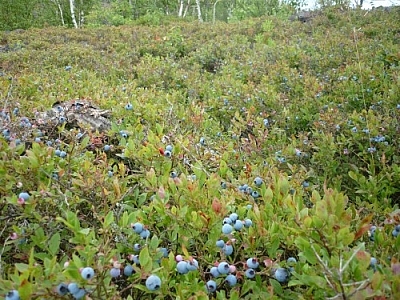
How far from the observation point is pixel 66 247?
1.49m

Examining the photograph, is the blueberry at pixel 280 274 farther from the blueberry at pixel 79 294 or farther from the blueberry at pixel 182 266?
the blueberry at pixel 79 294

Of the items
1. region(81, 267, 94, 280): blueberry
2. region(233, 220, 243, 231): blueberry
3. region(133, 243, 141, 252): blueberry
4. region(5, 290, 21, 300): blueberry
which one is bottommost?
region(133, 243, 141, 252): blueberry

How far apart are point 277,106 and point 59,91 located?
2.49m

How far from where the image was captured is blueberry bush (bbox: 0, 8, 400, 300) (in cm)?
108

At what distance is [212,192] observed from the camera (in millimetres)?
1633

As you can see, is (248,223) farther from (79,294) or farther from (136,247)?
(79,294)

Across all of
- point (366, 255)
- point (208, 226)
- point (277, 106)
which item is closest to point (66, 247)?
point (208, 226)

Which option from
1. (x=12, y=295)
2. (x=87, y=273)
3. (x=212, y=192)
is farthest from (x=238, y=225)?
(x=12, y=295)

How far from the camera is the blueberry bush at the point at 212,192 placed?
1081 mm

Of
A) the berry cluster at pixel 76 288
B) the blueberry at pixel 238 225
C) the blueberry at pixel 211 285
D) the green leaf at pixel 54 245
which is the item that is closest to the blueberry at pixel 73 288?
the berry cluster at pixel 76 288

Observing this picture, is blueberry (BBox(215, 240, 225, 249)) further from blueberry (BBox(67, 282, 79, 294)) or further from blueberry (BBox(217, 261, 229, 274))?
blueberry (BBox(67, 282, 79, 294))

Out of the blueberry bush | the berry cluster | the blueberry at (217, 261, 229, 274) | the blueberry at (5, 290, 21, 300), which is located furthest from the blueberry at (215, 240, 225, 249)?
the blueberry at (5, 290, 21, 300)

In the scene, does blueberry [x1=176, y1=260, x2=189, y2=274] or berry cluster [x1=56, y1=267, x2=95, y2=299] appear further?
blueberry [x1=176, y1=260, x2=189, y2=274]

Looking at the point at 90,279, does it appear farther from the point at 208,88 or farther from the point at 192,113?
the point at 208,88
